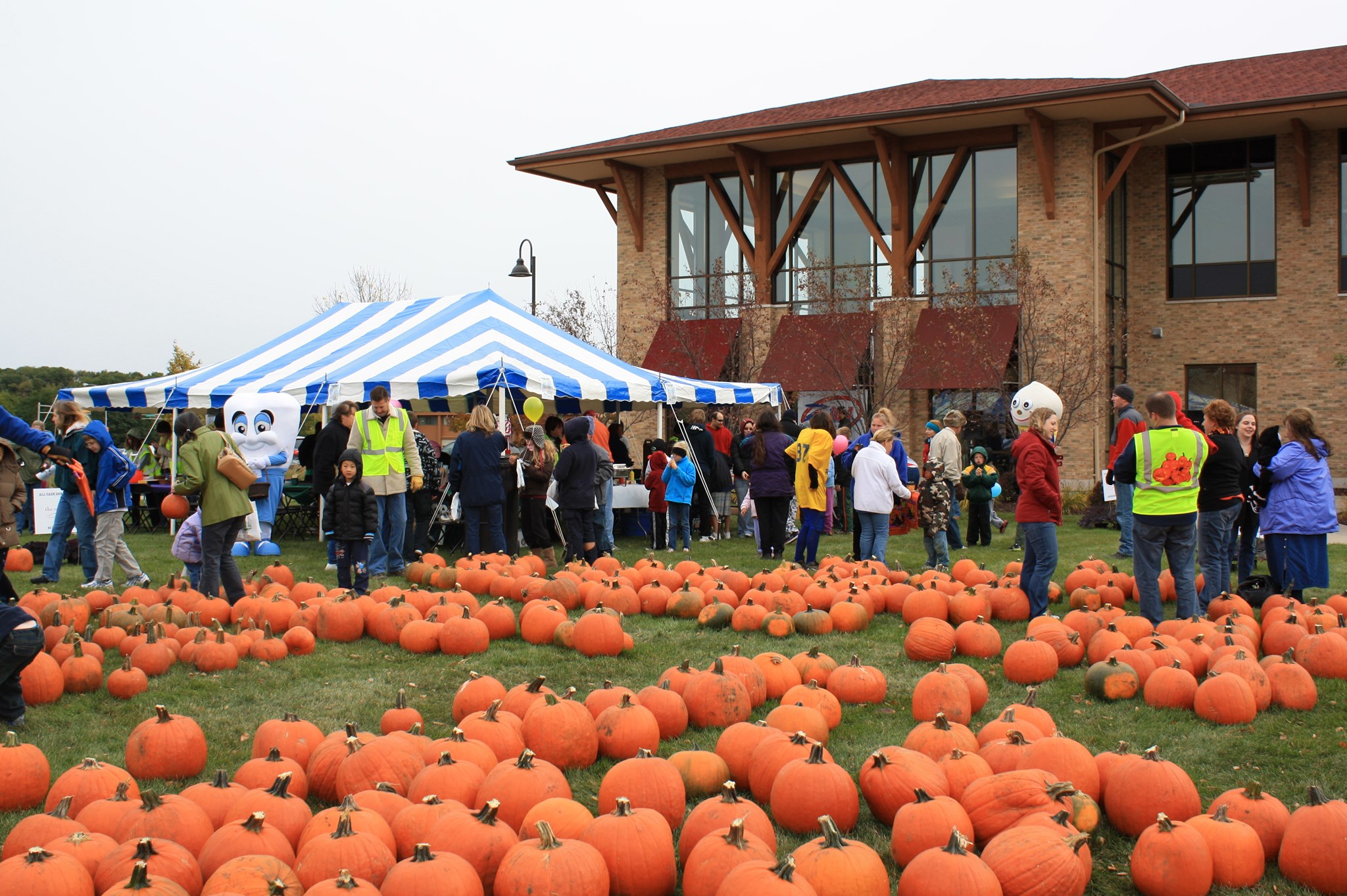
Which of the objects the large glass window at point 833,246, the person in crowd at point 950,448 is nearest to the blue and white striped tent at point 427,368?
the person in crowd at point 950,448

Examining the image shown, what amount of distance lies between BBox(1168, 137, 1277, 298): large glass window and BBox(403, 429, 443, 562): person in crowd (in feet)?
61.6

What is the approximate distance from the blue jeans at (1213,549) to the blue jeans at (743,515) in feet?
25.9

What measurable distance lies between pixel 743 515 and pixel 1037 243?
37.0 feet

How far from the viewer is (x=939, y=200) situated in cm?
2383

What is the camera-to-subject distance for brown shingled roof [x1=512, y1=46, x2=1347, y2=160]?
22.5 meters

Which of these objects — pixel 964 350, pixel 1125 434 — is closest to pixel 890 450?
pixel 1125 434

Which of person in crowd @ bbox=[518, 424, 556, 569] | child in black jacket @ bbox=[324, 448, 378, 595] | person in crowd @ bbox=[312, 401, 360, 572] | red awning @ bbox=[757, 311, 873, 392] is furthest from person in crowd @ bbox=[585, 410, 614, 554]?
red awning @ bbox=[757, 311, 873, 392]

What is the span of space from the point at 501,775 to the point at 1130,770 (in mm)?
2334

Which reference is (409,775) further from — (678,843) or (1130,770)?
(1130,770)

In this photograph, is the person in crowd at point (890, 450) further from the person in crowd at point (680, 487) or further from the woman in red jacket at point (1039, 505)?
the woman in red jacket at point (1039, 505)

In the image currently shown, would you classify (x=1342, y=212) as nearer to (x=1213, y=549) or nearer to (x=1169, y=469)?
(x=1213, y=549)

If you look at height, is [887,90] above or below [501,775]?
above

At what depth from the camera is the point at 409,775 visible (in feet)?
13.7

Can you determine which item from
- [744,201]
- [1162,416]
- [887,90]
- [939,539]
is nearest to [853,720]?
[1162,416]
